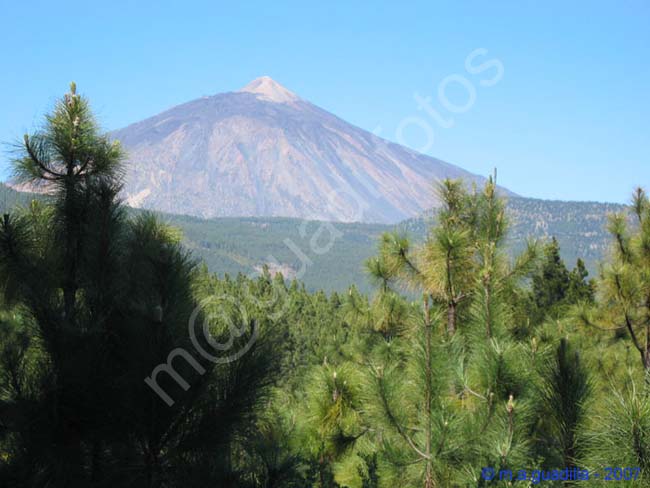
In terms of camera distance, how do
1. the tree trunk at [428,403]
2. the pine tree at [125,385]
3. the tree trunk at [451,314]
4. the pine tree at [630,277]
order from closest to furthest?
the pine tree at [125,385] → the tree trunk at [428,403] → the tree trunk at [451,314] → the pine tree at [630,277]

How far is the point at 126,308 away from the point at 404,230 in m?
3.58

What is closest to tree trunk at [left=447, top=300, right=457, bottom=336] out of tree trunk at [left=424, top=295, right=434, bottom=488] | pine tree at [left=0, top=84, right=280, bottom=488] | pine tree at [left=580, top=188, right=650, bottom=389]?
tree trunk at [left=424, top=295, right=434, bottom=488]

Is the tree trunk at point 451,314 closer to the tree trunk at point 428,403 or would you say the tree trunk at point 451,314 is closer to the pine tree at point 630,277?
the tree trunk at point 428,403

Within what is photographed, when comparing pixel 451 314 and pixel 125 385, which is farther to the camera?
pixel 451 314

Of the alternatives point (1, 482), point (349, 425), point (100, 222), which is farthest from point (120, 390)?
point (349, 425)

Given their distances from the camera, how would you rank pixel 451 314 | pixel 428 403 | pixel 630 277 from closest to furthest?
1. pixel 428 403
2. pixel 451 314
3. pixel 630 277

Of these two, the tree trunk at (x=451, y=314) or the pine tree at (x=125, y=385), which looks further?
the tree trunk at (x=451, y=314)

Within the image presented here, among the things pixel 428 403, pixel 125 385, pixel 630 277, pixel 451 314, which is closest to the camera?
pixel 125 385

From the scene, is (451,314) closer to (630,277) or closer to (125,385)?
(630,277)

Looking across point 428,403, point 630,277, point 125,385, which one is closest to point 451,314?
point 428,403

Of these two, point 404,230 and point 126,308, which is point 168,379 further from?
point 404,230

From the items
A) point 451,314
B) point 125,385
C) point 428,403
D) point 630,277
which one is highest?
point 630,277

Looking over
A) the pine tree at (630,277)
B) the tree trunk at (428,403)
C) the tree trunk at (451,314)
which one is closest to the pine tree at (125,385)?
the tree trunk at (428,403)

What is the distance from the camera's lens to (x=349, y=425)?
16.3ft
